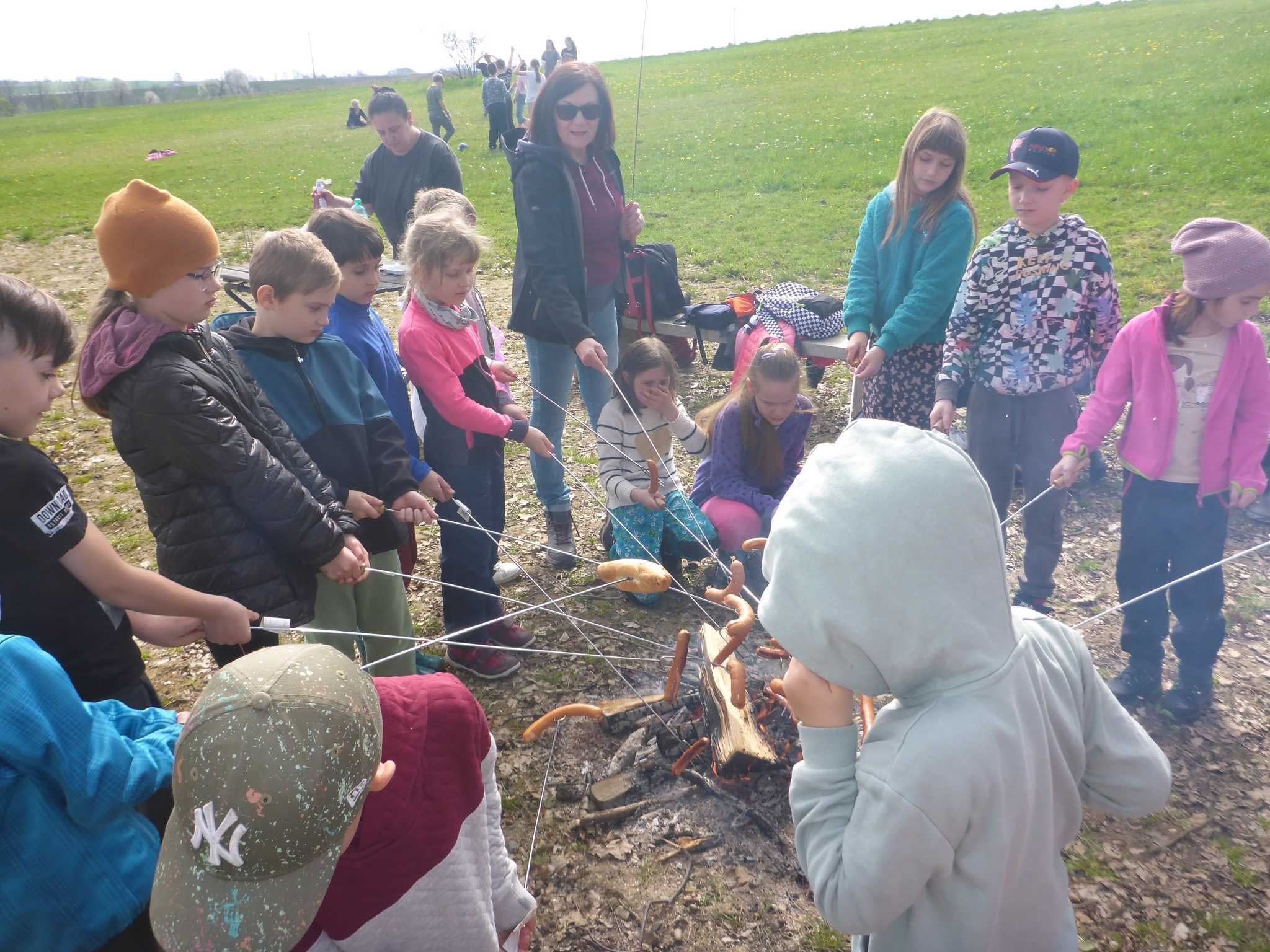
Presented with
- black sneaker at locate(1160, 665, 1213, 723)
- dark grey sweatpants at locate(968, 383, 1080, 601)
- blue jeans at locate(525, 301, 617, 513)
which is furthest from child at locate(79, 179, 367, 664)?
black sneaker at locate(1160, 665, 1213, 723)

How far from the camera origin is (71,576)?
192 cm

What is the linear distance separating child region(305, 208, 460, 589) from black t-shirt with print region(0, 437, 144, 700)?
1212mm

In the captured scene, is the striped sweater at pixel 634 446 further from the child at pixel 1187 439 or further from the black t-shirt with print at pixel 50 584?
the black t-shirt with print at pixel 50 584

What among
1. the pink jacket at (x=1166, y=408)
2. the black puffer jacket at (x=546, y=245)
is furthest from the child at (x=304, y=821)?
the pink jacket at (x=1166, y=408)

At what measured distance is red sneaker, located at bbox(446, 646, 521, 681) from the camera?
364 centimetres

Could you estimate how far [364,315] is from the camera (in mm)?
3180

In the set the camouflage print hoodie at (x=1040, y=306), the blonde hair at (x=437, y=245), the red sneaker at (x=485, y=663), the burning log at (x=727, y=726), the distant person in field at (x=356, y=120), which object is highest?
the distant person in field at (x=356, y=120)

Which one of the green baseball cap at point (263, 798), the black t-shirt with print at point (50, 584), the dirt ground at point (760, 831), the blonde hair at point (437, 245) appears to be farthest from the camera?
the blonde hair at point (437, 245)

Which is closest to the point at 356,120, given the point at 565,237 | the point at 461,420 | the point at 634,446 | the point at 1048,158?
the point at 565,237

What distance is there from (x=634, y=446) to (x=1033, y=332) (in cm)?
196

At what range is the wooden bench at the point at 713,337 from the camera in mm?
5844

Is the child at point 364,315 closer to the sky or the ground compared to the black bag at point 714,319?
closer to the sky

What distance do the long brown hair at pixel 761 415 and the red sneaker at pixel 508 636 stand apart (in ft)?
4.49

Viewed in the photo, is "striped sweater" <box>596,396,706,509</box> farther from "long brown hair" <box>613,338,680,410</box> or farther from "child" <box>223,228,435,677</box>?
"child" <box>223,228,435,677</box>
